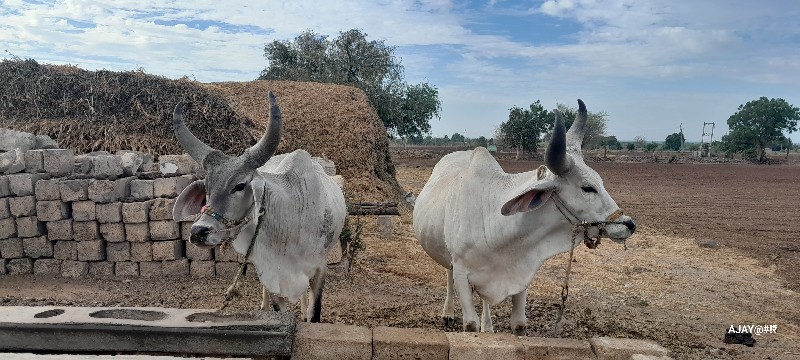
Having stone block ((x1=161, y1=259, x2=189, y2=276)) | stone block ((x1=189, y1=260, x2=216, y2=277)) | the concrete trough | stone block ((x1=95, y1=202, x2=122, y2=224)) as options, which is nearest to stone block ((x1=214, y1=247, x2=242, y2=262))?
stone block ((x1=189, y1=260, x2=216, y2=277))

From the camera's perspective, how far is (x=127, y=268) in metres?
6.90

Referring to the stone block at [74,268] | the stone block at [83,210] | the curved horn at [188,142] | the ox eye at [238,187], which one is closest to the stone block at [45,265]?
the stone block at [74,268]

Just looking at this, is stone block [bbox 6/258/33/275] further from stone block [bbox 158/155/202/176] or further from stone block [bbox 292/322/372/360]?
stone block [bbox 292/322/372/360]

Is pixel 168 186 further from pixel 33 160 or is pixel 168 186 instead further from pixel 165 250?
pixel 33 160

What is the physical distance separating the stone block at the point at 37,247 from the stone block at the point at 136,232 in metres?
1.00

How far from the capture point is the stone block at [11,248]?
6.77 meters

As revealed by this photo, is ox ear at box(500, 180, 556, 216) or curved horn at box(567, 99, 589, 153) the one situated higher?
curved horn at box(567, 99, 589, 153)

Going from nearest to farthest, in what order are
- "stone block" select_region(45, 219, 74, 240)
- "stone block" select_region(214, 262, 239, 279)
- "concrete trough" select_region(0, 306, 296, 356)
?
"concrete trough" select_region(0, 306, 296, 356), "stone block" select_region(45, 219, 74, 240), "stone block" select_region(214, 262, 239, 279)

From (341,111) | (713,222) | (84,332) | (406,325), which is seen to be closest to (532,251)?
(406,325)

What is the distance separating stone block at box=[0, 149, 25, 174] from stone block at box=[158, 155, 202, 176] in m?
1.57

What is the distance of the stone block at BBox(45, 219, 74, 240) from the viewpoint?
22.3 feet

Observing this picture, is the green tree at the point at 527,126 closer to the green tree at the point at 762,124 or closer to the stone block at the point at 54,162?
the green tree at the point at 762,124

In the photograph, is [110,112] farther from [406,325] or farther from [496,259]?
[496,259]

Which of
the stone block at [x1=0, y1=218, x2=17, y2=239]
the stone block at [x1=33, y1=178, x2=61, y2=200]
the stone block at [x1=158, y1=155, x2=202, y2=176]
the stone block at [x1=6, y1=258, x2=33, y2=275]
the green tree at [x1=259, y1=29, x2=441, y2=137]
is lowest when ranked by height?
the stone block at [x1=6, y1=258, x2=33, y2=275]
